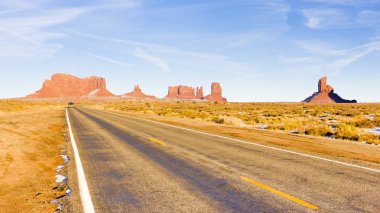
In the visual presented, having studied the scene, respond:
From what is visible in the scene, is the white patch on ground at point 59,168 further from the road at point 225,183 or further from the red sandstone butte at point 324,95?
the red sandstone butte at point 324,95

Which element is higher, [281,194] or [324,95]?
[324,95]

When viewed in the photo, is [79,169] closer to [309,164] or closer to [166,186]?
[166,186]

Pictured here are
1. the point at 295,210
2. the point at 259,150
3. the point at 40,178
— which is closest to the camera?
the point at 295,210

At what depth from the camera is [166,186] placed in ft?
20.4

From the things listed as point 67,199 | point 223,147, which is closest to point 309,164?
point 223,147

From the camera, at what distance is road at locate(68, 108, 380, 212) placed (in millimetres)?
5020

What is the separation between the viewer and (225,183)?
6.34 m

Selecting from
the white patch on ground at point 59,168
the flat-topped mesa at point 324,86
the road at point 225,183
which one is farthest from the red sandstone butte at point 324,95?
the white patch on ground at point 59,168

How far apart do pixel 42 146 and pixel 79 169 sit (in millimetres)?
5432

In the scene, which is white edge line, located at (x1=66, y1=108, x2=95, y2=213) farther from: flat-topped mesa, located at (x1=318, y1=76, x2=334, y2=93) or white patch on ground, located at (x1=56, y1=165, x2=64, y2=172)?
flat-topped mesa, located at (x1=318, y1=76, x2=334, y2=93)

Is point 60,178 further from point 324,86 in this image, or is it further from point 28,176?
point 324,86

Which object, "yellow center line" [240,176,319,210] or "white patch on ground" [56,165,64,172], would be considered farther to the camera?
"white patch on ground" [56,165,64,172]

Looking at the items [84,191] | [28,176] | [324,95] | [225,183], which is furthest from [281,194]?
[324,95]

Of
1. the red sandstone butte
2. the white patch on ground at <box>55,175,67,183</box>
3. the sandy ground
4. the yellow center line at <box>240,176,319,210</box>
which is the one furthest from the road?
the red sandstone butte
